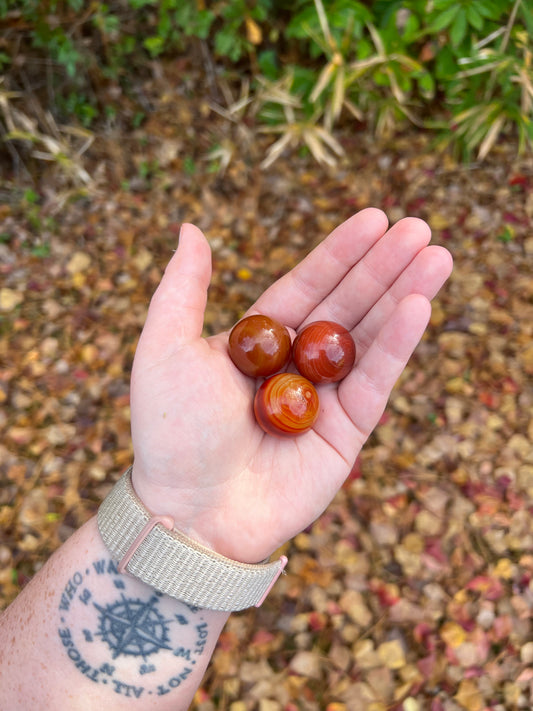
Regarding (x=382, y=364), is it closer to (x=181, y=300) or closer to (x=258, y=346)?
(x=258, y=346)

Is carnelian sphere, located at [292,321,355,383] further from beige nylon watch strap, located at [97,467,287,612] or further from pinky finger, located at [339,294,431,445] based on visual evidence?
beige nylon watch strap, located at [97,467,287,612]

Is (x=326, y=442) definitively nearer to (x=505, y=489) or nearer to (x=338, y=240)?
(x=338, y=240)

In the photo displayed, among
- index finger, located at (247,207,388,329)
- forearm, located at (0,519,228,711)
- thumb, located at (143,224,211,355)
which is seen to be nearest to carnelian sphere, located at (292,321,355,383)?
index finger, located at (247,207,388,329)

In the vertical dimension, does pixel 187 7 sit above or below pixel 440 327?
Result: above

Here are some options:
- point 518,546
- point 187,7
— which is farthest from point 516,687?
point 187,7

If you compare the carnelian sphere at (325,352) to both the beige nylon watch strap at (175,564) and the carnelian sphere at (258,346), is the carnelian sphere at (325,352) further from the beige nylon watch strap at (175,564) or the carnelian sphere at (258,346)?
the beige nylon watch strap at (175,564)

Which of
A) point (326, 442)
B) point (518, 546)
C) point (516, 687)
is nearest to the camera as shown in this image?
point (326, 442)

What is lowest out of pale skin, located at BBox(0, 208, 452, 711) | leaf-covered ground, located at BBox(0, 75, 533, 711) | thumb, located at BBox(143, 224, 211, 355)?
leaf-covered ground, located at BBox(0, 75, 533, 711)
